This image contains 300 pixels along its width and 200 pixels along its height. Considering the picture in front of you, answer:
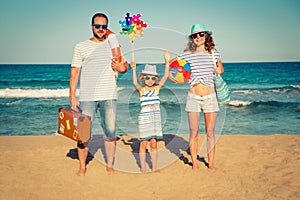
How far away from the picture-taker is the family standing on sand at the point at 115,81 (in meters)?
4.29

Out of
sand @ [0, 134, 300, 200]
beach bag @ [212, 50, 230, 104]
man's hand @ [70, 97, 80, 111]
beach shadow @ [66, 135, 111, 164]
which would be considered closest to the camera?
sand @ [0, 134, 300, 200]

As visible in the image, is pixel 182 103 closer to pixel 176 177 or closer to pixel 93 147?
pixel 93 147

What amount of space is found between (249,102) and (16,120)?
1129 centimetres

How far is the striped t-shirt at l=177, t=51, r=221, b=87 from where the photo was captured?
175 inches

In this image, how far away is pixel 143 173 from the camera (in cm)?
483

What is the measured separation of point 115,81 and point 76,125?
819mm

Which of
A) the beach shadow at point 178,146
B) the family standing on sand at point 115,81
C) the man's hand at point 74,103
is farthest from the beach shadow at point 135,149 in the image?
the man's hand at point 74,103

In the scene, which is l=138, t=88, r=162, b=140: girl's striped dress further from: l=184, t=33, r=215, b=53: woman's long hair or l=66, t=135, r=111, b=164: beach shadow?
l=66, t=135, r=111, b=164: beach shadow

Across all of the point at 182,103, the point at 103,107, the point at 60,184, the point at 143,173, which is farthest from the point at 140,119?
the point at 182,103

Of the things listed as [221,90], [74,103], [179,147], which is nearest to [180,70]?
[221,90]

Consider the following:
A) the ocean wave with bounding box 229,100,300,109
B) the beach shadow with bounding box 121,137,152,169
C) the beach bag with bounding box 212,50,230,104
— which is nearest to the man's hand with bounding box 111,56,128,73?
the beach bag with bounding box 212,50,230,104

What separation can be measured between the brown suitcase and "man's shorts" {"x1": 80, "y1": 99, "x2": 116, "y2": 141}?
16 cm

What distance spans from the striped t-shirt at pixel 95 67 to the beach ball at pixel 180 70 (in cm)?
89

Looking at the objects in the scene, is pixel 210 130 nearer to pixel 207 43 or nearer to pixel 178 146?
pixel 207 43
